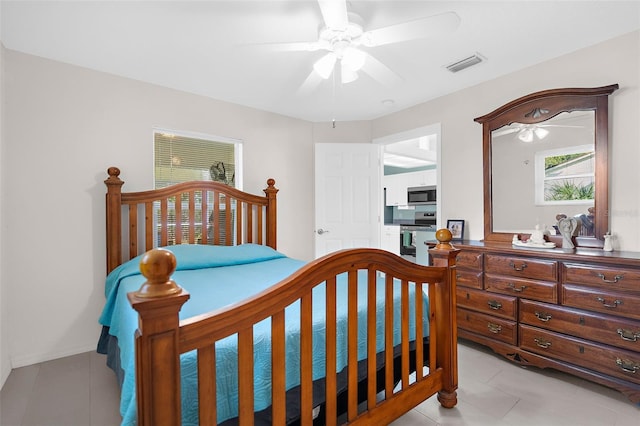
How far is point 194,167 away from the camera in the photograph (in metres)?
3.31

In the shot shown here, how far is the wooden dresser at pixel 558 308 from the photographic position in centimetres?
188

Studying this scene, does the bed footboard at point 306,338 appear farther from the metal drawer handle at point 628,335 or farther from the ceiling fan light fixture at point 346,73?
the ceiling fan light fixture at point 346,73

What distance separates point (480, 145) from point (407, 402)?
2.39 metres

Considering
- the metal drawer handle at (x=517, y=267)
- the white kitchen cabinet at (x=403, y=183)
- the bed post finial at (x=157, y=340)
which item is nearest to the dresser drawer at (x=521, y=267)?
the metal drawer handle at (x=517, y=267)

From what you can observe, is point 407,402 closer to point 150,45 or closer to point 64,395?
point 64,395

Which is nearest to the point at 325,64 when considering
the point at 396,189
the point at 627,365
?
the point at 627,365

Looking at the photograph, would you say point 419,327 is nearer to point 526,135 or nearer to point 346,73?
point 346,73

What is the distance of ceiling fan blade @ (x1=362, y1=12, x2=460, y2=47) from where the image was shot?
1.51m

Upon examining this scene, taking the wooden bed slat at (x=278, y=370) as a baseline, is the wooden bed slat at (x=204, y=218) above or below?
above

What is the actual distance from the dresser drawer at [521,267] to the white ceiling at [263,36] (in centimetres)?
156

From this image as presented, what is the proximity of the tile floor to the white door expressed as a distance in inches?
74.6

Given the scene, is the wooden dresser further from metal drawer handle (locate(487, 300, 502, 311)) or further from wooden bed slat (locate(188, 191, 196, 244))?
wooden bed slat (locate(188, 191, 196, 244))

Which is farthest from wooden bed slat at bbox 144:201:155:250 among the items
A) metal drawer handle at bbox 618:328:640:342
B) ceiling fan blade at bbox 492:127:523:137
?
metal drawer handle at bbox 618:328:640:342

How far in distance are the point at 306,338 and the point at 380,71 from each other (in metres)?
1.79
